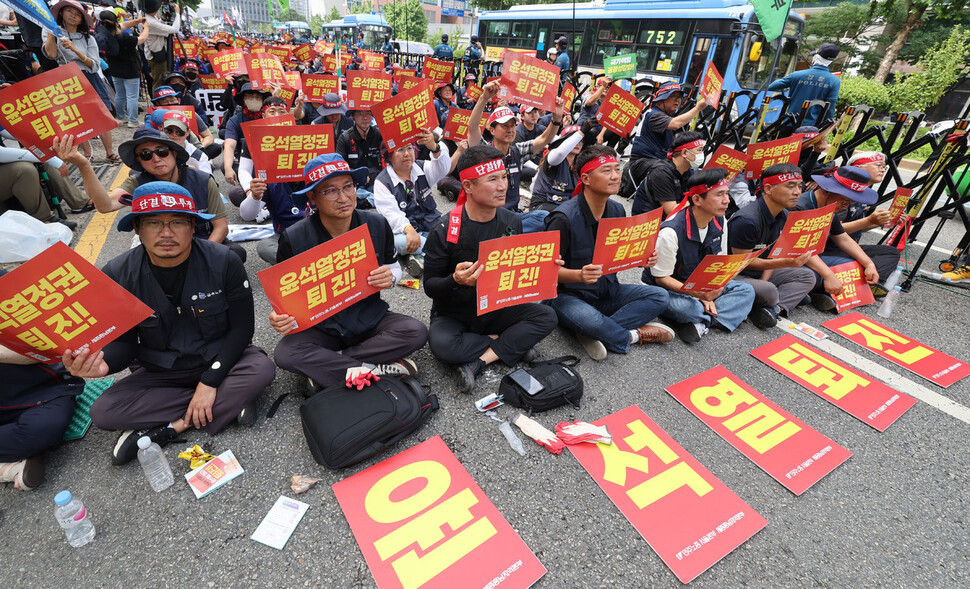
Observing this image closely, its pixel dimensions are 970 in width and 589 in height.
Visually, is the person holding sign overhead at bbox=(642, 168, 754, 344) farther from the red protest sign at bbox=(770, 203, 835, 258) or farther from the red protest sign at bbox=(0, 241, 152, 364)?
the red protest sign at bbox=(0, 241, 152, 364)

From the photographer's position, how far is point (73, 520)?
6.20 feet

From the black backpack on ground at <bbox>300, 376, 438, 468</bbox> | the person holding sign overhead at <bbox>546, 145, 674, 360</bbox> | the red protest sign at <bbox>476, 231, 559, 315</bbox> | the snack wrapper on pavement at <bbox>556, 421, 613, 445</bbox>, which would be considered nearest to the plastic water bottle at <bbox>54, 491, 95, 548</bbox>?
the black backpack on ground at <bbox>300, 376, 438, 468</bbox>

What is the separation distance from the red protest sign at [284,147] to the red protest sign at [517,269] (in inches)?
92.7

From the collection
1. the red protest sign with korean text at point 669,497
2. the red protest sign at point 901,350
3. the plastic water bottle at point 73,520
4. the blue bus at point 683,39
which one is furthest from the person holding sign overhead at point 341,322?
the blue bus at point 683,39

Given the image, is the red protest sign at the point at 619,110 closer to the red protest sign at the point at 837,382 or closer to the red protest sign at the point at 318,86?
the red protest sign at the point at 837,382

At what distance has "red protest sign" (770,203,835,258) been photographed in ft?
12.4

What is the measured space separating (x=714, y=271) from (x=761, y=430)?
1224 mm

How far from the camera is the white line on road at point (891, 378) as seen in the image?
3.25 m

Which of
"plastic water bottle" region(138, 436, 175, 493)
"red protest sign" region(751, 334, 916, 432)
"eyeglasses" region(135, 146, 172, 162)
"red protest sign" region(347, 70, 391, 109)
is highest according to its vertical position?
"red protest sign" region(347, 70, 391, 109)

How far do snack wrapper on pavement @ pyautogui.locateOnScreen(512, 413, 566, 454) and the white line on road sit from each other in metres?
2.88

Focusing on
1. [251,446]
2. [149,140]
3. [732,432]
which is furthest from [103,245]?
[732,432]

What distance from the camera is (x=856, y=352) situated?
3865 millimetres

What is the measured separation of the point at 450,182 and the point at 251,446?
197 inches

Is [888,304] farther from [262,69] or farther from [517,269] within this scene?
[262,69]
